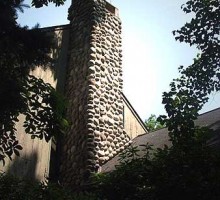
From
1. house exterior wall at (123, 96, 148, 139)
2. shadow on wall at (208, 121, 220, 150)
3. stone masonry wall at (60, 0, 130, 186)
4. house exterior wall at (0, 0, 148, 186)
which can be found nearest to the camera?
shadow on wall at (208, 121, 220, 150)

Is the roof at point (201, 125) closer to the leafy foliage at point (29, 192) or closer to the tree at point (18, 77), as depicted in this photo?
the leafy foliage at point (29, 192)

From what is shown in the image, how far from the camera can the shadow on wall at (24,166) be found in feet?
26.0

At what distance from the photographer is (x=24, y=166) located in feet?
27.2

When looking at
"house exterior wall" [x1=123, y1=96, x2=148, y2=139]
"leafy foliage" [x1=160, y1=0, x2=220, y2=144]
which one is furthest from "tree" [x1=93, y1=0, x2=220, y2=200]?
"house exterior wall" [x1=123, y1=96, x2=148, y2=139]

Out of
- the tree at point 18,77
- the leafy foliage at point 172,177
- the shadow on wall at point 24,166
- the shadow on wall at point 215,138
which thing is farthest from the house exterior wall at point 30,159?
the shadow on wall at point 215,138

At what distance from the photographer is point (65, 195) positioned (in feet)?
18.1

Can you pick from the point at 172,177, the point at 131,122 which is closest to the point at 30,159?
the point at 172,177

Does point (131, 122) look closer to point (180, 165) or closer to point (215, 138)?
point (215, 138)

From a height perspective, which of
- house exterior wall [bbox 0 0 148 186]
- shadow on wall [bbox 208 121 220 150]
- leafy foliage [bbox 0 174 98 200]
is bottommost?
leafy foliage [bbox 0 174 98 200]

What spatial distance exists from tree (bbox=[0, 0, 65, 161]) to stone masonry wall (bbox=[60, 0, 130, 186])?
12.5 feet

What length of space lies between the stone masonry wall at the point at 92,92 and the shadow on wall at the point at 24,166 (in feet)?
3.64

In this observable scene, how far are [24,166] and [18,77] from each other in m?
3.89

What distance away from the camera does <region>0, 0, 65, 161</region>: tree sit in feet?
14.7

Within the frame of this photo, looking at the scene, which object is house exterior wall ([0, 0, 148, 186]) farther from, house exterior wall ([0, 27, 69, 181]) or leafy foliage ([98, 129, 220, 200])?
leafy foliage ([98, 129, 220, 200])
